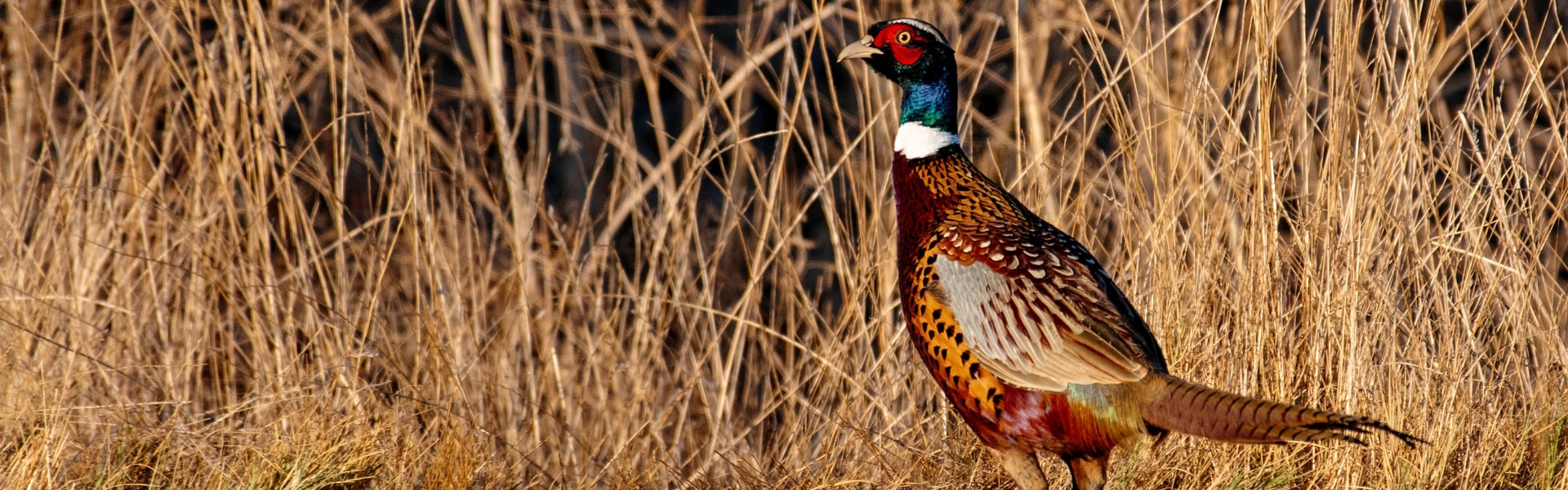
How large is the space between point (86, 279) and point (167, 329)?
0.78ft

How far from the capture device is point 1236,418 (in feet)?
7.34

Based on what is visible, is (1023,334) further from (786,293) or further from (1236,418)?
(786,293)

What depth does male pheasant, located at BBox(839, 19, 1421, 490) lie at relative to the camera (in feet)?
8.14

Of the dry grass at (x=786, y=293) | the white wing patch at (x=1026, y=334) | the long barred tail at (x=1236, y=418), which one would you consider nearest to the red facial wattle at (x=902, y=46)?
the dry grass at (x=786, y=293)

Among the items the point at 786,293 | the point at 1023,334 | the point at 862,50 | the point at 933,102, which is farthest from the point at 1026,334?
the point at 786,293

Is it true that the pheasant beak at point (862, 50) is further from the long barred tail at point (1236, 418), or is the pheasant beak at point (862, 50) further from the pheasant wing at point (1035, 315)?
the long barred tail at point (1236, 418)

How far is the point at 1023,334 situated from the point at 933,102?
0.58 meters

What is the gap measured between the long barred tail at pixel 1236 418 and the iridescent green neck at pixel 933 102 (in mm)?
727

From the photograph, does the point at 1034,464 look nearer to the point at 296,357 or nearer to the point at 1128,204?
the point at 1128,204

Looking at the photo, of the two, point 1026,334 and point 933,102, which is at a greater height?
point 933,102

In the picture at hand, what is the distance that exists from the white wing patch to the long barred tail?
80 millimetres

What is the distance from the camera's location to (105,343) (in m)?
3.68

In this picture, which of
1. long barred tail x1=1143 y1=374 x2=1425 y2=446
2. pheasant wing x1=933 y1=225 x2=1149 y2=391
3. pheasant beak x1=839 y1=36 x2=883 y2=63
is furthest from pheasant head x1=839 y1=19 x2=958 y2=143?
long barred tail x1=1143 y1=374 x2=1425 y2=446

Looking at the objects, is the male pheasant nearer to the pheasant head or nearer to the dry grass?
the pheasant head
